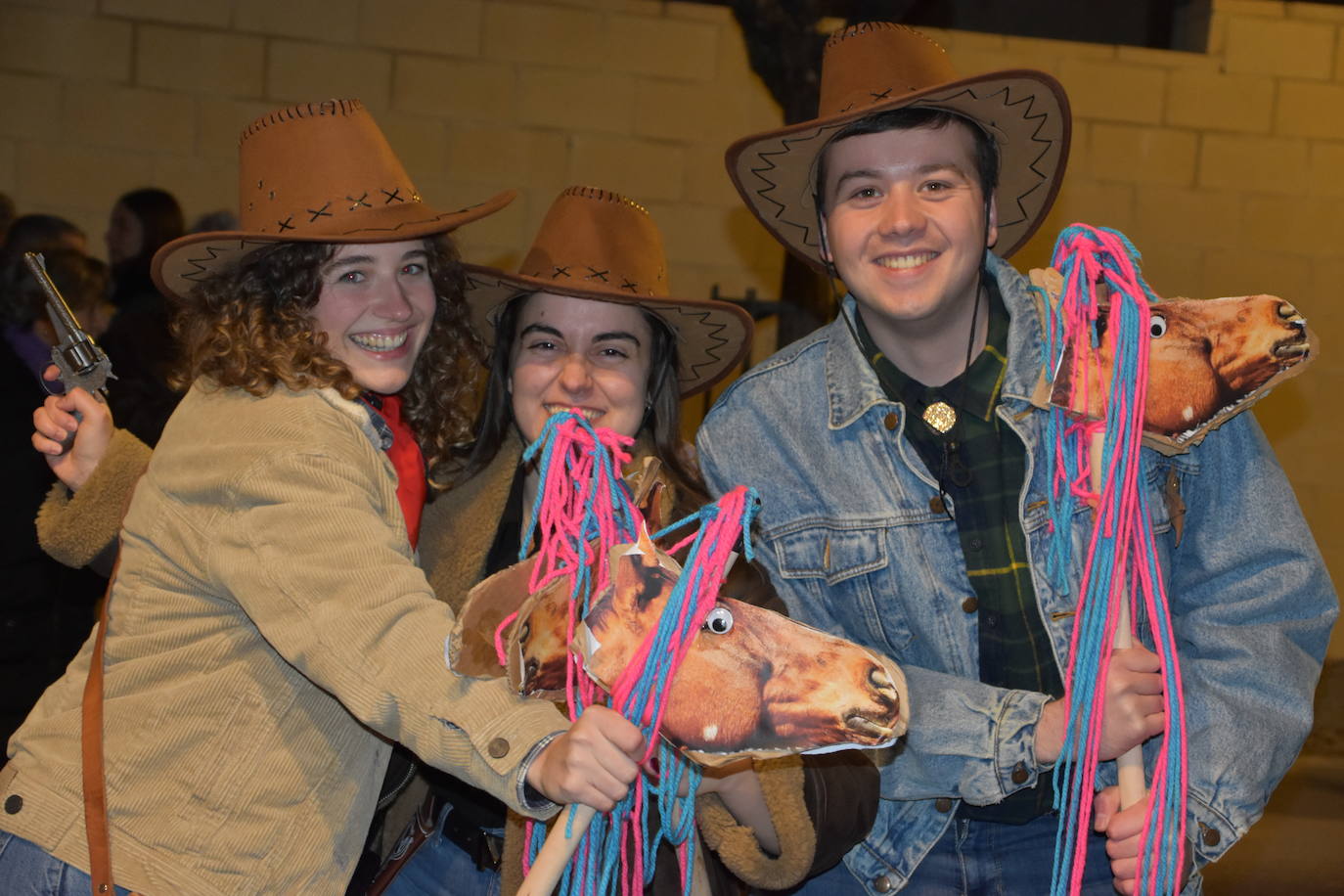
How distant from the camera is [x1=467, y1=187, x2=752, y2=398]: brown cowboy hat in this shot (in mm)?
2295

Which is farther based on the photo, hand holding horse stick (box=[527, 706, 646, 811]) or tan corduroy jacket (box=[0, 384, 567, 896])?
tan corduroy jacket (box=[0, 384, 567, 896])

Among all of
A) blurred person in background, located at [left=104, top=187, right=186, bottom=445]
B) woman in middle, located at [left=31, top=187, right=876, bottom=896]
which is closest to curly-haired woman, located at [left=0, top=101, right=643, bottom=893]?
woman in middle, located at [left=31, top=187, right=876, bottom=896]

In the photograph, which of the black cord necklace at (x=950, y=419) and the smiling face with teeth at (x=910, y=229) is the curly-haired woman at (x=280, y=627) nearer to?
the smiling face with teeth at (x=910, y=229)

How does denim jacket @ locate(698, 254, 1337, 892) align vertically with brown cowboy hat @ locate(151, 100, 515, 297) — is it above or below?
below

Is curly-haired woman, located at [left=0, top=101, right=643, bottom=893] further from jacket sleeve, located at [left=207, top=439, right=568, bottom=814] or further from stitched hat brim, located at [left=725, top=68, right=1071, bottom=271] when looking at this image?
stitched hat brim, located at [left=725, top=68, right=1071, bottom=271]

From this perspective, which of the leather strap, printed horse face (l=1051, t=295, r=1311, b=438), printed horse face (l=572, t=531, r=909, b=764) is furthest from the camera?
printed horse face (l=1051, t=295, r=1311, b=438)

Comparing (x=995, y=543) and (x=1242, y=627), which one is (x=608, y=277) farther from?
(x=1242, y=627)

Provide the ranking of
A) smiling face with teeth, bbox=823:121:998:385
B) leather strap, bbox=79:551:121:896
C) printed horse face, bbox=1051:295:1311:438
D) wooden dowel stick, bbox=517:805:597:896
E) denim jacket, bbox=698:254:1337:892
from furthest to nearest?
smiling face with teeth, bbox=823:121:998:385 < denim jacket, bbox=698:254:1337:892 < printed horse face, bbox=1051:295:1311:438 < leather strap, bbox=79:551:121:896 < wooden dowel stick, bbox=517:805:597:896

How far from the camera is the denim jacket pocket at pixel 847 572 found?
204cm

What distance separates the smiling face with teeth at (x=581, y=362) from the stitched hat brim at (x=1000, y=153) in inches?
11.9

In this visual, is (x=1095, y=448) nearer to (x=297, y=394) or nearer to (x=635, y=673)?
(x=635, y=673)

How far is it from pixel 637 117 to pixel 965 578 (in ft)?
13.0

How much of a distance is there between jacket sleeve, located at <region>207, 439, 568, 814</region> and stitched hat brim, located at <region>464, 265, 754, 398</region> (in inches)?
28.6

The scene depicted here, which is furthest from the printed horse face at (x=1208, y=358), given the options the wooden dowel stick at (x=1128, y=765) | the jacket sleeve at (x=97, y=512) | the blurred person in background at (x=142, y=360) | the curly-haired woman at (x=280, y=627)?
the blurred person in background at (x=142, y=360)
